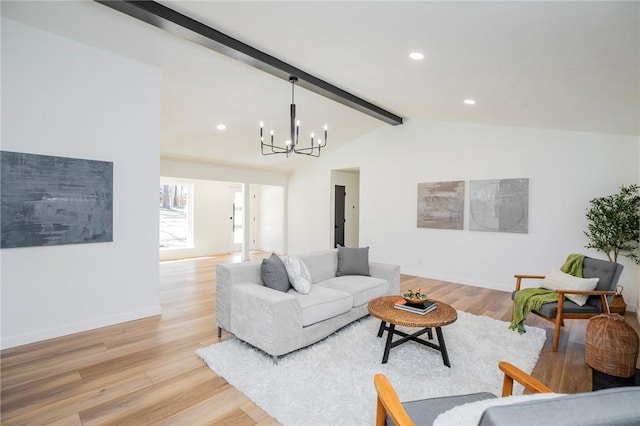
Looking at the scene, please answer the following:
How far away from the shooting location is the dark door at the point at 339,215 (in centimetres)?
830

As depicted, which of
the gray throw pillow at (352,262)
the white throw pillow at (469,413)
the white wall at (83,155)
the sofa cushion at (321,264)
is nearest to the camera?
the white throw pillow at (469,413)

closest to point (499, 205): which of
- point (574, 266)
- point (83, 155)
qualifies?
point (574, 266)

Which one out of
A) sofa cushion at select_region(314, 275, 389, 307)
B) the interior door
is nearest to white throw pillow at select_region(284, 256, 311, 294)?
sofa cushion at select_region(314, 275, 389, 307)

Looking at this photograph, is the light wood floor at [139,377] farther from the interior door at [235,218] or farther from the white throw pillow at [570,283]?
the interior door at [235,218]

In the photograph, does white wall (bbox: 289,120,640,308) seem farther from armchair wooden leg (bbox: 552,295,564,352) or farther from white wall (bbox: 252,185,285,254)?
armchair wooden leg (bbox: 552,295,564,352)

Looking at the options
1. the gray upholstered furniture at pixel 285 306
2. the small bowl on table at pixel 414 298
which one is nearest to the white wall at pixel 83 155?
the gray upholstered furniture at pixel 285 306

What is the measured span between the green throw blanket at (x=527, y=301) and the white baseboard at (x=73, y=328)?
13.4 ft

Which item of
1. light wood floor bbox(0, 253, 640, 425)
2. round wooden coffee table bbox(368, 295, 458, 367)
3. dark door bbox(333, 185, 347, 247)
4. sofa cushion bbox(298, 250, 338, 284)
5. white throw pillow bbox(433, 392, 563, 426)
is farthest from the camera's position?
dark door bbox(333, 185, 347, 247)

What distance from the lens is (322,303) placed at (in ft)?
9.87

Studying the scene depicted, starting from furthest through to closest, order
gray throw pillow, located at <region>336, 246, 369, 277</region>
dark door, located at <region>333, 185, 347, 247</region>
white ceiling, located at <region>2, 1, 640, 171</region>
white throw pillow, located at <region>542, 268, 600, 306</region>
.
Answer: dark door, located at <region>333, 185, 347, 247</region> → gray throw pillow, located at <region>336, 246, 369, 277</region> → white throw pillow, located at <region>542, 268, 600, 306</region> → white ceiling, located at <region>2, 1, 640, 171</region>

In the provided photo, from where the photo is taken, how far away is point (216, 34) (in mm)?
3104

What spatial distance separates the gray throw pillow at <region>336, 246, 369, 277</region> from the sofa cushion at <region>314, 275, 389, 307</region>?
0.09 m

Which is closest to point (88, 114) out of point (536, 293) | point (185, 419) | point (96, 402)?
point (96, 402)

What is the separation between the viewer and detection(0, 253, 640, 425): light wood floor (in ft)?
6.73
